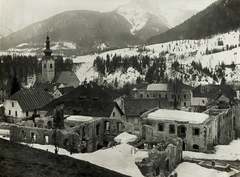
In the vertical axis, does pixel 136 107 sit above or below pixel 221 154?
above

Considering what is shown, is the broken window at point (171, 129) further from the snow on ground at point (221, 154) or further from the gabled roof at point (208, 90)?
the gabled roof at point (208, 90)

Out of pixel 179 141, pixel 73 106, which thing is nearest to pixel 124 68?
pixel 73 106

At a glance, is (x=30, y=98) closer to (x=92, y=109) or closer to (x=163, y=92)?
(x=92, y=109)

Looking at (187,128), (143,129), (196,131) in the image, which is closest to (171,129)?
(187,128)

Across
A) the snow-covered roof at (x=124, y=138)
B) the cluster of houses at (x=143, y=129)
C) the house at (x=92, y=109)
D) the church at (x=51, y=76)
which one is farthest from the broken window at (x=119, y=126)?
the church at (x=51, y=76)

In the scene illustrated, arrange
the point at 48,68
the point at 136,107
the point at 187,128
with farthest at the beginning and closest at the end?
the point at 48,68 < the point at 136,107 < the point at 187,128

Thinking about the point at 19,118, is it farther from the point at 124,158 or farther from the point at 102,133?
the point at 124,158

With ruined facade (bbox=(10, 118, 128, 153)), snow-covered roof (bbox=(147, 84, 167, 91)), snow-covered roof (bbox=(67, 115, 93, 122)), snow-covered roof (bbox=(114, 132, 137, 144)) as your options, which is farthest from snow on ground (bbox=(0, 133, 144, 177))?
snow-covered roof (bbox=(147, 84, 167, 91))
